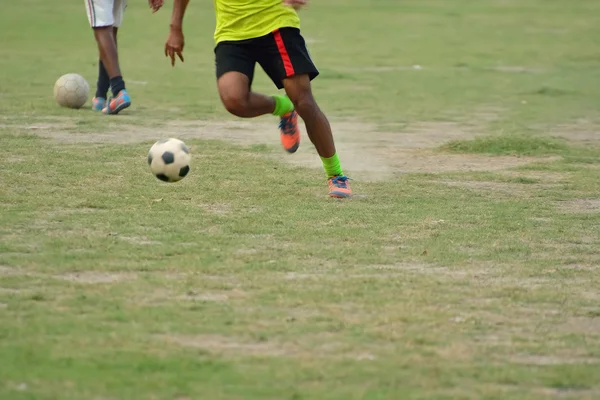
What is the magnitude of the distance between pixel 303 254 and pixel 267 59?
2027 mm

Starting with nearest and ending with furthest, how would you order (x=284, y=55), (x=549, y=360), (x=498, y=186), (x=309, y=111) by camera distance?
(x=549, y=360), (x=284, y=55), (x=309, y=111), (x=498, y=186)

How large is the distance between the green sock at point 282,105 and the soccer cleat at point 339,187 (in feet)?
2.30

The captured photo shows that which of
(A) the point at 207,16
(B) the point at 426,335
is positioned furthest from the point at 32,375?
(A) the point at 207,16

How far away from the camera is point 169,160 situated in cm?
730

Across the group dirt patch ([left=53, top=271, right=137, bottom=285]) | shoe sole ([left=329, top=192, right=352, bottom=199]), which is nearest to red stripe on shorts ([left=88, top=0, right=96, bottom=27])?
shoe sole ([left=329, top=192, right=352, bottom=199])

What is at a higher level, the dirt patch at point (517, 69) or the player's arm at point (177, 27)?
the player's arm at point (177, 27)

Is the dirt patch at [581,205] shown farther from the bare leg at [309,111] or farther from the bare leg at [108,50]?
the bare leg at [108,50]

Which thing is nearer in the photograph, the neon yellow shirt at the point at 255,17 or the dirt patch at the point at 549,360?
the dirt patch at the point at 549,360

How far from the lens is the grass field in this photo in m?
4.21

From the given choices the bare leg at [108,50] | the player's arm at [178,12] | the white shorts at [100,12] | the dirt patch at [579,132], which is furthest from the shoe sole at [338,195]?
the white shorts at [100,12]

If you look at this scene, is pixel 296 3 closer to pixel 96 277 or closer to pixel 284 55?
pixel 284 55

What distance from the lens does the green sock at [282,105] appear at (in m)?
8.04

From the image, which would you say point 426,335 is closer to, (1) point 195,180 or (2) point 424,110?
(1) point 195,180

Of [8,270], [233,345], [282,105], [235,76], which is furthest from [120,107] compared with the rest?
[233,345]
